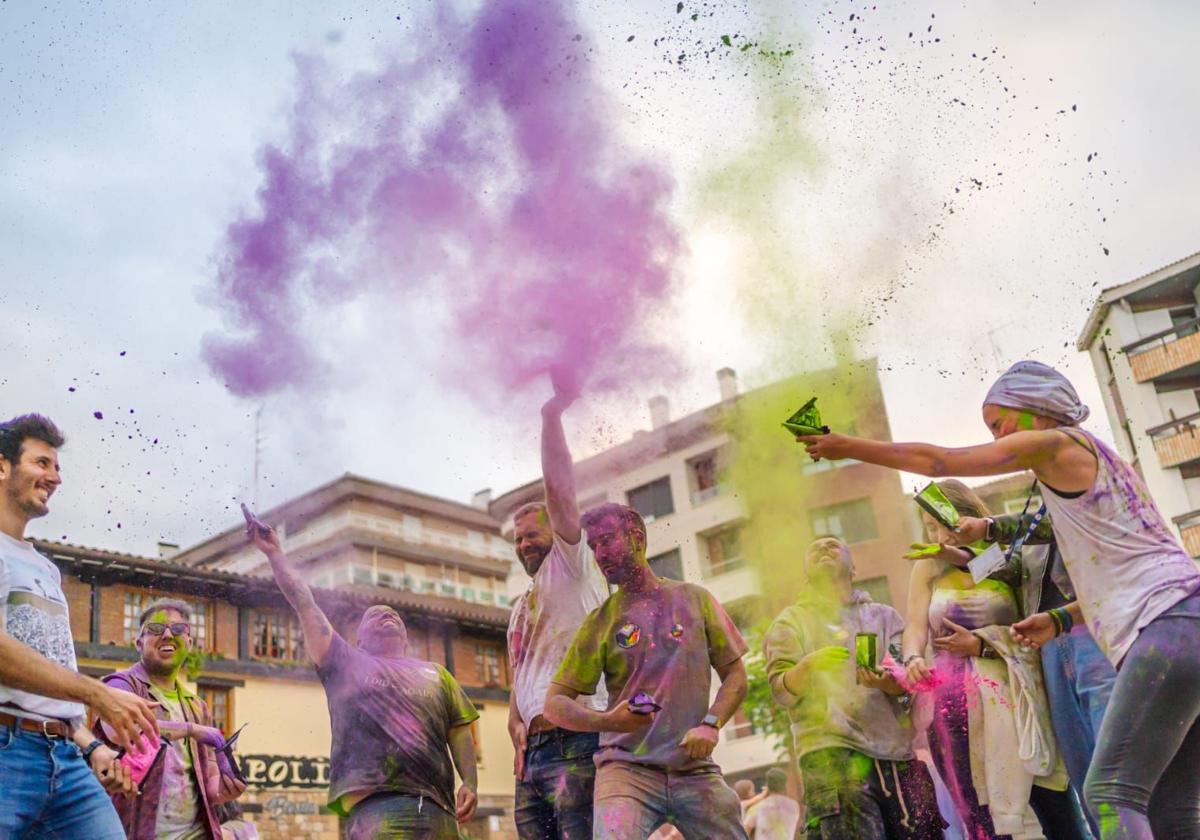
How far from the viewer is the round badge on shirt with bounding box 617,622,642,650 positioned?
5.20 m

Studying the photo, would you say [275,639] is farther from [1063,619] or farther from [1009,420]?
[1009,420]

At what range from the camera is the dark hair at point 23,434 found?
443 cm

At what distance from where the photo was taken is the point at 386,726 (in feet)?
19.9

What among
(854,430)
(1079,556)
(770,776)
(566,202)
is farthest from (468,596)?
(1079,556)

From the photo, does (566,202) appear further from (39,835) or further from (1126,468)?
(39,835)

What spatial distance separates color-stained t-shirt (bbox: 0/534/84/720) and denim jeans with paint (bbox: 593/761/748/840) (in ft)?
6.91

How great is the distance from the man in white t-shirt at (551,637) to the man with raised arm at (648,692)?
432 millimetres

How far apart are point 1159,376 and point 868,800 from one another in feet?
126

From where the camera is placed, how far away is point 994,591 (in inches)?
234

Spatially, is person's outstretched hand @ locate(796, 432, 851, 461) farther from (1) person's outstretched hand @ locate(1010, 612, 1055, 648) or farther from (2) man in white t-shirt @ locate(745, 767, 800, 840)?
(2) man in white t-shirt @ locate(745, 767, 800, 840)

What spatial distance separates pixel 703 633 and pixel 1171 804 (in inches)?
80.5

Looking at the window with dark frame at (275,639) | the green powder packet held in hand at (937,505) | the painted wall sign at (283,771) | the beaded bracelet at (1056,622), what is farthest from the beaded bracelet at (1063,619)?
the window with dark frame at (275,639)

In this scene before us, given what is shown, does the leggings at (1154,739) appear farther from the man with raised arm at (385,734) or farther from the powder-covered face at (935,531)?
the man with raised arm at (385,734)

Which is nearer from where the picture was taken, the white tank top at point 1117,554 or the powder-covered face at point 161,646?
the white tank top at point 1117,554
